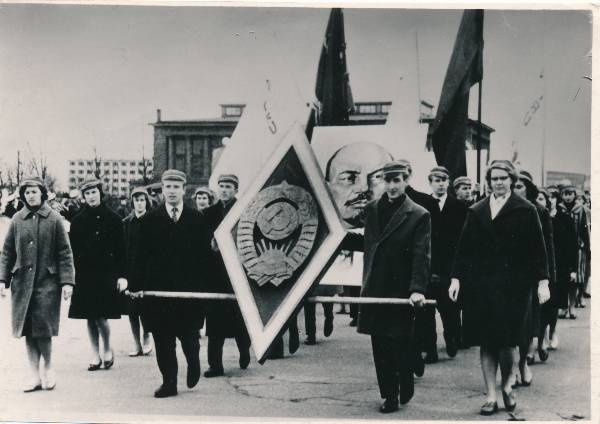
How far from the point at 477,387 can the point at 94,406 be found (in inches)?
118

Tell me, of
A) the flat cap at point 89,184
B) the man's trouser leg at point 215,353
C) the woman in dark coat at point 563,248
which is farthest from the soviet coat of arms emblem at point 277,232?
the woman in dark coat at point 563,248

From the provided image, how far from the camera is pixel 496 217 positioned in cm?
636

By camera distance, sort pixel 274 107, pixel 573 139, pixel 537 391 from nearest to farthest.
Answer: pixel 537 391
pixel 573 139
pixel 274 107

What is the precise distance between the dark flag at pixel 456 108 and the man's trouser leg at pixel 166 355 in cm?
299

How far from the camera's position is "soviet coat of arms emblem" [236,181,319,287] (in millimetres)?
6762

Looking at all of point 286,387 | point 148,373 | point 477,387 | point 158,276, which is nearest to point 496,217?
point 477,387

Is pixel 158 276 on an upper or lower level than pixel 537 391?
upper

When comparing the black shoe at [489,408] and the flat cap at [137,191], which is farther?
the flat cap at [137,191]

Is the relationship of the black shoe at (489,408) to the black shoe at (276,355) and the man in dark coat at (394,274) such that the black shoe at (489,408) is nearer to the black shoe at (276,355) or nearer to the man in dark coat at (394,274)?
the man in dark coat at (394,274)

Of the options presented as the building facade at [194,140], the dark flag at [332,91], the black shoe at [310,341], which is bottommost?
the black shoe at [310,341]

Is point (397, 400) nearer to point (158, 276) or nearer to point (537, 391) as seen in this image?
point (537, 391)

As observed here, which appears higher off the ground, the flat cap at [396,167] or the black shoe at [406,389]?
the flat cap at [396,167]

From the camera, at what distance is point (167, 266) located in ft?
22.6

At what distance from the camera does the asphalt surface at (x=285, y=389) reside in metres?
6.67
